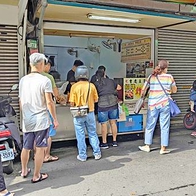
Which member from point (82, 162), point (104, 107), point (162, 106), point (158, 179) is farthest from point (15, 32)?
point (158, 179)

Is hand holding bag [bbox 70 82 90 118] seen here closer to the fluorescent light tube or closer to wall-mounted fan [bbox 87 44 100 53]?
the fluorescent light tube

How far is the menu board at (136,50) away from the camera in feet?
23.6

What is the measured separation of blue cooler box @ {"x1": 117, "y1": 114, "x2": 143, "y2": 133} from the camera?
243 inches

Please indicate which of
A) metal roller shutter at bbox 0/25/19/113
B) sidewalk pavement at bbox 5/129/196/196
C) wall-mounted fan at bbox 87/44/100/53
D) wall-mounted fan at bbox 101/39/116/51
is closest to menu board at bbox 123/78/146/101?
sidewalk pavement at bbox 5/129/196/196

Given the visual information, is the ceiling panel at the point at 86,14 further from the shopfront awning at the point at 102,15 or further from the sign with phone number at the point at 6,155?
the sign with phone number at the point at 6,155

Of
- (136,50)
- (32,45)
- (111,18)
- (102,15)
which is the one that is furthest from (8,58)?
(136,50)

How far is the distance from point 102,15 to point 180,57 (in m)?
2.92

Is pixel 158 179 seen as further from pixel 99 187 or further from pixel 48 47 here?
pixel 48 47

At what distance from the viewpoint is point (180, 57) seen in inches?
296

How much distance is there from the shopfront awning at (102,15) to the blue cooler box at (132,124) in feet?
6.78

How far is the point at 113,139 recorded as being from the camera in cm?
595

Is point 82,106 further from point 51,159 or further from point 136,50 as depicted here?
point 136,50

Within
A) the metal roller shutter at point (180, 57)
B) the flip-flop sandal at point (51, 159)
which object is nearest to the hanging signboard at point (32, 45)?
the flip-flop sandal at point (51, 159)

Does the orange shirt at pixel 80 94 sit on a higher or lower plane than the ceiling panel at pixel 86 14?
lower
